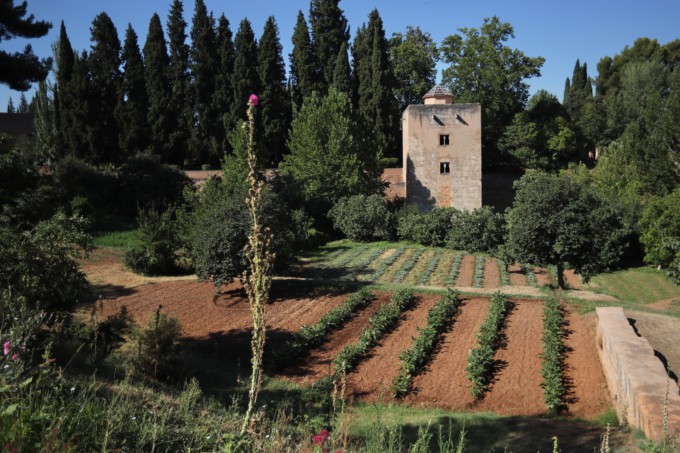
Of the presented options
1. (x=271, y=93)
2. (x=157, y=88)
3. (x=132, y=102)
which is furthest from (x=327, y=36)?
(x=132, y=102)

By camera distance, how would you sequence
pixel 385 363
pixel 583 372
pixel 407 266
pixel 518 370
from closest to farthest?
pixel 583 372
pixel 518 370
pixel 385 363
pixel 407 266

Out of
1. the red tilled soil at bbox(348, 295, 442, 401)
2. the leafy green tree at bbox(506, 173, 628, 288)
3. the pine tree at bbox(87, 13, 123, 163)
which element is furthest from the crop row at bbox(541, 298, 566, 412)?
the pine tree at bbox(87, 13, 123, 163)

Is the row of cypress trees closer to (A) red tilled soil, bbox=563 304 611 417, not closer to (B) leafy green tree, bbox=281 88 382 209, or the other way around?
(B) leafy green tree, bbox=281 88 382 209

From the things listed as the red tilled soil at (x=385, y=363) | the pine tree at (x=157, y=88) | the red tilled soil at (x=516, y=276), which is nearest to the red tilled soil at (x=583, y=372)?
the red tilled soil at (x=385, y=363)

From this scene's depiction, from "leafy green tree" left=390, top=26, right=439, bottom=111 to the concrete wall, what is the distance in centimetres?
1227

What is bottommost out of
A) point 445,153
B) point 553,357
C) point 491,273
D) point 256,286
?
point 553,357

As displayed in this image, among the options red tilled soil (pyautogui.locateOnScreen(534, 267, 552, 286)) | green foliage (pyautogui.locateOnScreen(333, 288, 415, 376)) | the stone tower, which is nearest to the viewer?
green foliage (pyautogui.locateOnScreen(333, 288, 415, 376))

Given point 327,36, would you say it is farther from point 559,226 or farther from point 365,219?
point 559,226

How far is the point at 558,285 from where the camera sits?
61.7 feet

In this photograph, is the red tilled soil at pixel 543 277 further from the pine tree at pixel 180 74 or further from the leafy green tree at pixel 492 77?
the pine tree at pixel 180 74

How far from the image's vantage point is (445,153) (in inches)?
1325

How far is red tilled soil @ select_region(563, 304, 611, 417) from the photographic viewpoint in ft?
31.9

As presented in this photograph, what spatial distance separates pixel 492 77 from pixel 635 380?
3644 centimetres

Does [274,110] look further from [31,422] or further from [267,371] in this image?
[31,422]
